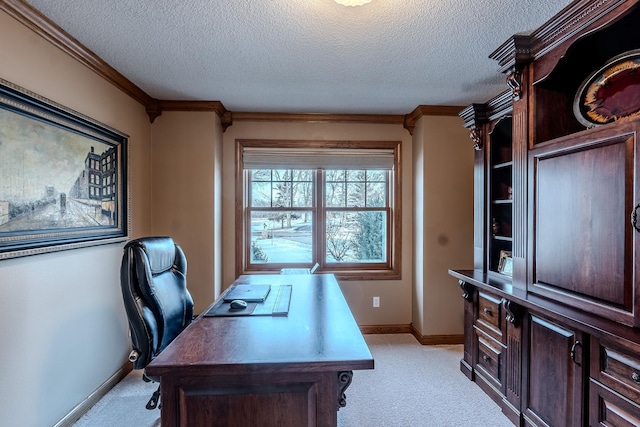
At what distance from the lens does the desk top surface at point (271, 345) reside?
3.77 ft

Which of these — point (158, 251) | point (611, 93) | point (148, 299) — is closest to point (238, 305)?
point (148, 299)

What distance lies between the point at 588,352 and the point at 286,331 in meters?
1.45

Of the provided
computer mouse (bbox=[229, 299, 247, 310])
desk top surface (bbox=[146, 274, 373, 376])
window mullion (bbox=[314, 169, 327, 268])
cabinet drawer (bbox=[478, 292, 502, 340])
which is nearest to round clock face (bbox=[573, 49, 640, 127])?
cabinet drawer (bbox=[478, 292, 502, 340])

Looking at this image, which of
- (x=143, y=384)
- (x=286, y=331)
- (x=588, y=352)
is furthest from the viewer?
(x=143, y=384)

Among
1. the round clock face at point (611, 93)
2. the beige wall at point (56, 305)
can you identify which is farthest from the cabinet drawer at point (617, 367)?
the beige wall at point (56, 305)

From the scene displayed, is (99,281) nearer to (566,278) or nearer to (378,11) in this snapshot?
(378,11)

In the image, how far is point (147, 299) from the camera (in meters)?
1.67

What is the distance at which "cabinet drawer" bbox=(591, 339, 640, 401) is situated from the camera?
1.33 m

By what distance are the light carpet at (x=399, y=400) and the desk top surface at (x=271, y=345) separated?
0.95 metres

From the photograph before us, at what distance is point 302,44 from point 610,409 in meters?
2.51

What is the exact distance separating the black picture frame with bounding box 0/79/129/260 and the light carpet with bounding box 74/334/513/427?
115 centimetres

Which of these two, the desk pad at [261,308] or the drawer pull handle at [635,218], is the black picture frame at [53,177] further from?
the drawer pull handle at [635,218]

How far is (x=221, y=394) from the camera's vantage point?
1.21m

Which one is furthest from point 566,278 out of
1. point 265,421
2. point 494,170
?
point 265,421
